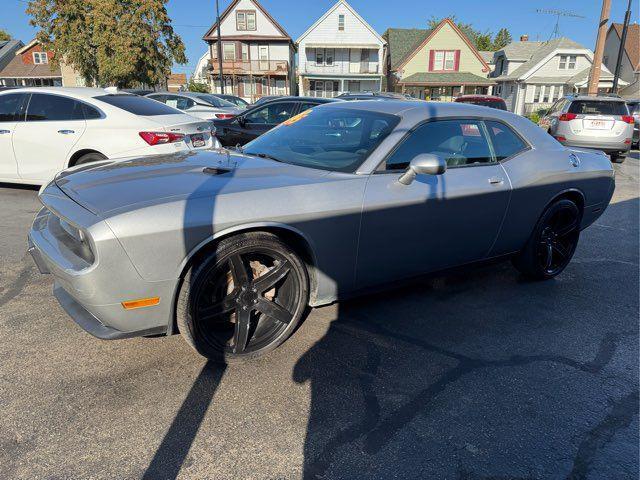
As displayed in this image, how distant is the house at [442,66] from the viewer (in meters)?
39.5

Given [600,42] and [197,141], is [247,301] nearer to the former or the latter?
[197,141]

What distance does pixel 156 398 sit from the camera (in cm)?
254

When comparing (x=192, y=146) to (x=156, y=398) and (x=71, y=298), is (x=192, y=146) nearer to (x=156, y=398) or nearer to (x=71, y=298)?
(x=71, y=298)

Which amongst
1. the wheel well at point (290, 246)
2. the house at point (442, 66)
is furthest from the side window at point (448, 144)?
the house at point (442, 66)

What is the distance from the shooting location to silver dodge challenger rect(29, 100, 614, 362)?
2434 mm

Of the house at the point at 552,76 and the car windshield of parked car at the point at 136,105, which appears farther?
the house at the point at 552,76

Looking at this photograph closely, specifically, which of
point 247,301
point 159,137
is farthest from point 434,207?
point 159,137

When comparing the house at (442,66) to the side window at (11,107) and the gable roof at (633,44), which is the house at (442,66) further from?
the side window at (11,107)

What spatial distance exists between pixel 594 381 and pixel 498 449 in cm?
101

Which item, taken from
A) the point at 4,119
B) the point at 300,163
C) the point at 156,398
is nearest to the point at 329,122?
the point at 300,163

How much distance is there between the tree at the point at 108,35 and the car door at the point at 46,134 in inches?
987

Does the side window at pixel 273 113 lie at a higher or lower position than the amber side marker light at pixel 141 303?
higher

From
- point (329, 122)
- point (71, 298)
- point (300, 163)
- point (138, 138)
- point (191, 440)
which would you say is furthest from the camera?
point (138, 138)

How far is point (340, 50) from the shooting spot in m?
39.7
